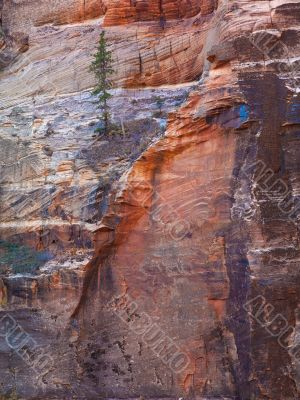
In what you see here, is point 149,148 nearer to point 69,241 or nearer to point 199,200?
point 199,200

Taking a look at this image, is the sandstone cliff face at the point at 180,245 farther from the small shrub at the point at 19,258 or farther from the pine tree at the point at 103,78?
the pine tree at the point at 103,78

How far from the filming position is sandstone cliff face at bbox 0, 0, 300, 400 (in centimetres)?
1630

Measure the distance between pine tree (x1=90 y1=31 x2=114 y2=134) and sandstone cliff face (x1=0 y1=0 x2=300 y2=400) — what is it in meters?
1.58

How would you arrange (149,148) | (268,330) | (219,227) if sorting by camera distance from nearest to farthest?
(268,330)
(219,227)
(149,148)

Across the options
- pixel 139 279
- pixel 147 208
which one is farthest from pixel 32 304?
pixel 147 208

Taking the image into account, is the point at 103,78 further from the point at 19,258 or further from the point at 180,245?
the point at 180,245

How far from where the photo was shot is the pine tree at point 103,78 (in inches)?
883

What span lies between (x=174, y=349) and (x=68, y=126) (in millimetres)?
9632

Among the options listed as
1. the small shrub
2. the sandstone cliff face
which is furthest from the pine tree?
the small shrub

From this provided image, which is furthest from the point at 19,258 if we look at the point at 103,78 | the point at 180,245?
the point at 103,78

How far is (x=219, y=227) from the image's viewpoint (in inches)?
678

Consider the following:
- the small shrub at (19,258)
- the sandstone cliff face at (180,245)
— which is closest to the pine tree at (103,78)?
the sandstone cliff face at (180,245)

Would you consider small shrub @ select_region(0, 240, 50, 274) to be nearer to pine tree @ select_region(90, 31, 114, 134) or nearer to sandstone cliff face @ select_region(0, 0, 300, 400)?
sandstone cliff face @ select_region(0, 0, 300, 400)

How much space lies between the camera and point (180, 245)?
58.3 ft
